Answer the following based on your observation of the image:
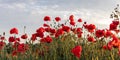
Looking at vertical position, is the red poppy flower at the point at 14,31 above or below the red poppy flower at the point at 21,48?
above

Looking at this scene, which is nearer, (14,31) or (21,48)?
(21,48)

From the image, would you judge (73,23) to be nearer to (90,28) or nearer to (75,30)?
(75,30)

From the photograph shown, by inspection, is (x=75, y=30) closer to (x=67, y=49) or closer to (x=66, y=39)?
(x=66, y=39)

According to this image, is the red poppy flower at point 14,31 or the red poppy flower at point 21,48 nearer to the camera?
the red poppy flower at point 21,48

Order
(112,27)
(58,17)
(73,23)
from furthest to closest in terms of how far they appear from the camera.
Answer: (58,17), (73,23), (112,27)

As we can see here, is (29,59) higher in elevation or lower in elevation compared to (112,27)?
lower

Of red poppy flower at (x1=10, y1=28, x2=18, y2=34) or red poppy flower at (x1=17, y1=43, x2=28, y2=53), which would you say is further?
red poppy flower at (x1=10, y1=28, x2=18, y2=34)

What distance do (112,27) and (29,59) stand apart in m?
2.16

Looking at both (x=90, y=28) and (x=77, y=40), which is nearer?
(x=90, y=28)

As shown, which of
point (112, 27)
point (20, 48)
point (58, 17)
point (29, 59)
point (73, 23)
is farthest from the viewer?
point (58, 17)

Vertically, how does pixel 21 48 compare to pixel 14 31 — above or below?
below

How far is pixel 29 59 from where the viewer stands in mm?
9195

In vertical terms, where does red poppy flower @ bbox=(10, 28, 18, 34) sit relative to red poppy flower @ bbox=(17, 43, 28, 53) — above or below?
above

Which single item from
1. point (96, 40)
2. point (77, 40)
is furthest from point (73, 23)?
point (96, 40)
